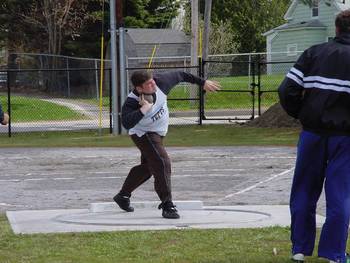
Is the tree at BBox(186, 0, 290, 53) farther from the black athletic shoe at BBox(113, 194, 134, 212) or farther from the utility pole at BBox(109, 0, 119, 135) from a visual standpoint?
the black athletic shoe at BBox(113, 194, 134, 212)

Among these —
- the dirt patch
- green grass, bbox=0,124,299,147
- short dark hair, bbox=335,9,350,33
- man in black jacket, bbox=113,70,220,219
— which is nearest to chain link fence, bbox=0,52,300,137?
the dirt patch

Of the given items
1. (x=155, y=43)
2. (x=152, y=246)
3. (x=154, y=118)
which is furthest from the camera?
(x=155, y=43)

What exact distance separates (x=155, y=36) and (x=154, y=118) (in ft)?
133

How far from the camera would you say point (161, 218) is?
355 inches

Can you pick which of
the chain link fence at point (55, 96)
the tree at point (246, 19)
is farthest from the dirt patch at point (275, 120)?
the tree at point (246, 19)

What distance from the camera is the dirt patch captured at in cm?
2386

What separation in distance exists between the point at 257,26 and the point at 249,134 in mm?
44813

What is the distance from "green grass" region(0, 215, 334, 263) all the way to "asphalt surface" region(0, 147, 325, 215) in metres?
2.03

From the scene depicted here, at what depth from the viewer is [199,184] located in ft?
41.3

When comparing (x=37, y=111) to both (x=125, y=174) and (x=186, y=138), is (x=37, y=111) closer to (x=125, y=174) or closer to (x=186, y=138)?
(x=186, y=138)

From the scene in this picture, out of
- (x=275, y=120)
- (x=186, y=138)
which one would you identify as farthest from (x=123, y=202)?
(x=275, y=120)

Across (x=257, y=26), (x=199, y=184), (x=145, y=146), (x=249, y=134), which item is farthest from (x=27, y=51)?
(x=145, y=146)

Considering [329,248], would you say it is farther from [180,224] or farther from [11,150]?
[11,150]

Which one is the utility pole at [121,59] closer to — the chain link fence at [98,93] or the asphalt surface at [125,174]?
the chain link fence at [98,93]
